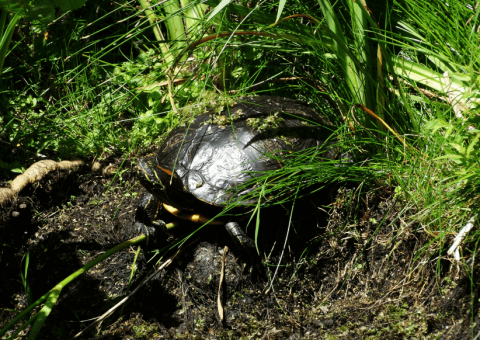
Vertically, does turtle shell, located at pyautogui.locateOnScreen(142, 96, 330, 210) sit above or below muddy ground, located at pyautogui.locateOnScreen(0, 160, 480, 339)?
above

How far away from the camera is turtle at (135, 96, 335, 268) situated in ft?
5.73

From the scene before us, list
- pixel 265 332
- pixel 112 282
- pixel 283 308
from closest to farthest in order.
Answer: pixel 265 332 < pixel 283 308 < pixel 112 282

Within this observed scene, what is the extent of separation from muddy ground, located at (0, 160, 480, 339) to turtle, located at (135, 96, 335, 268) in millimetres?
155

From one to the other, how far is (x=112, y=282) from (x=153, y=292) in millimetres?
222

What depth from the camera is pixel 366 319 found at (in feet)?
4.82

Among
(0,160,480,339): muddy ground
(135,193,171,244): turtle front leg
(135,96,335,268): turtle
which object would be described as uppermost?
→ (135,96,335,268): turtle

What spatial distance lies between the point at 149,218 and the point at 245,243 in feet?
1.83

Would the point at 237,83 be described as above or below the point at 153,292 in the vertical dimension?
above

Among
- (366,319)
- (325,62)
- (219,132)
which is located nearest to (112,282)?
(219,132)

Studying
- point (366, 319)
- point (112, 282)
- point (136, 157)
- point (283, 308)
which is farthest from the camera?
point (136, 157)

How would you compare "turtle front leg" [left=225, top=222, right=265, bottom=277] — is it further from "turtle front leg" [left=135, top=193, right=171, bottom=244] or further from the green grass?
"turtle front leg" [left=135, top=193, right=171, bottom=244]

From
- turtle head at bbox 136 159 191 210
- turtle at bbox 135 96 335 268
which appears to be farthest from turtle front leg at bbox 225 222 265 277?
turtle head at bbox 136 159 191 210

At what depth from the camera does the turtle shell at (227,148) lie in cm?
176

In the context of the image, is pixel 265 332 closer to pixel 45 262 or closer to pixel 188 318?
pixel 188 318
